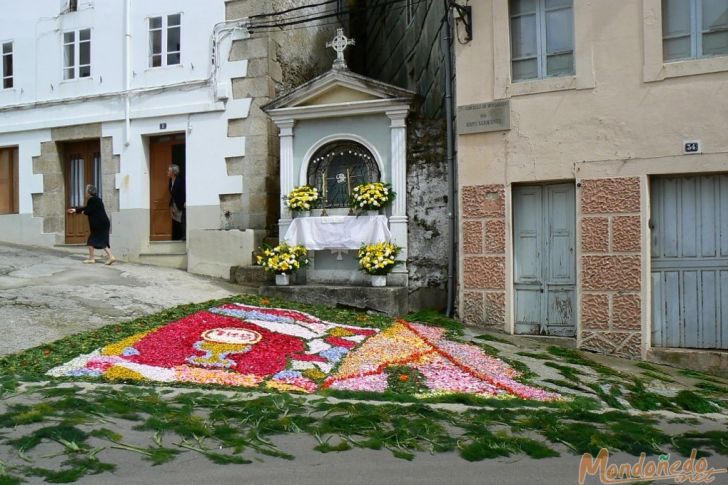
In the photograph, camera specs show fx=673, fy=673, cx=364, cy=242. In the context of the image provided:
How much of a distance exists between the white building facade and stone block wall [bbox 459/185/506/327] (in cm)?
441

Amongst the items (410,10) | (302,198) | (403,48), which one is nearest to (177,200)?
(302,198)

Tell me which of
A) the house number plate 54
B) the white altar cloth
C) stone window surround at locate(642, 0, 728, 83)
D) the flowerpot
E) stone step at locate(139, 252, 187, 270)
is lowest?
the flowerpot

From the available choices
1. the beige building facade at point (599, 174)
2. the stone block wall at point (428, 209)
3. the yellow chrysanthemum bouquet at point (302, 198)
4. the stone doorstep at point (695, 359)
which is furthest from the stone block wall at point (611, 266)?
the yellow chrysanthemum bouquet at point (302, 198)

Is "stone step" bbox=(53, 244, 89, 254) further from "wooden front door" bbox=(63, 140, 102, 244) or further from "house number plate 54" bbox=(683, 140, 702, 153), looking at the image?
"house number plate 54" bbox=(683, 140, 702, 153)

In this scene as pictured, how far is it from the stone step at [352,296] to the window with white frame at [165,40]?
5817mm

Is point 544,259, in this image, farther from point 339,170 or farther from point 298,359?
point 298,359

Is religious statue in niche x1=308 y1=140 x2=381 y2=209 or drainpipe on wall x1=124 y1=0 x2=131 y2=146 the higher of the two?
drainpipe on wall x1=124 y1=0 x2=131 y2=146

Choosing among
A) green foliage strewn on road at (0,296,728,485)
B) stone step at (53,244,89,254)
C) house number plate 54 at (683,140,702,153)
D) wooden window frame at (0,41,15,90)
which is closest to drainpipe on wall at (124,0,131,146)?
stone step at (53,244,89,254)

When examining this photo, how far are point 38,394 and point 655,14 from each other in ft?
28.8

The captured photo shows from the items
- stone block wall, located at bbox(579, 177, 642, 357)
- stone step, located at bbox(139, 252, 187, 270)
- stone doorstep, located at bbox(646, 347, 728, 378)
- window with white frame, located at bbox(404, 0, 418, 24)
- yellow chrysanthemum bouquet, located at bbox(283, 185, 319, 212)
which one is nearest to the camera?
stone doorstep, located at bbox(646, 347, 728, 378)

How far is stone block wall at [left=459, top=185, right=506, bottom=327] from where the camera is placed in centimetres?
1012

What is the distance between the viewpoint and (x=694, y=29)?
9086 millimetres

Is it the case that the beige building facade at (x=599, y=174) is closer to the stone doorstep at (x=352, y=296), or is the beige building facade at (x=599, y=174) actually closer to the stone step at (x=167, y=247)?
the stone doorstep at (x=352, y=296)

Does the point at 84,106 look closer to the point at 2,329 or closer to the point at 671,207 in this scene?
the point at 2,329
